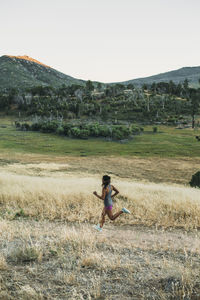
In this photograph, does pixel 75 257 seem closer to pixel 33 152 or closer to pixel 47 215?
pixel 47 215

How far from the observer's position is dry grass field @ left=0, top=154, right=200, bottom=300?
482cm

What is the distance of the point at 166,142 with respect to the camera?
74250 millimetres

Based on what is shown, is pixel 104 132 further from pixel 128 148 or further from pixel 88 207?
pixel 88 207

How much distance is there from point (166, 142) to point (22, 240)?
232 feet

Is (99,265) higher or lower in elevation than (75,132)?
lower

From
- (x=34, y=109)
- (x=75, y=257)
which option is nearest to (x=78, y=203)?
(x=75, y=257)

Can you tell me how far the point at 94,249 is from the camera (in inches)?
259

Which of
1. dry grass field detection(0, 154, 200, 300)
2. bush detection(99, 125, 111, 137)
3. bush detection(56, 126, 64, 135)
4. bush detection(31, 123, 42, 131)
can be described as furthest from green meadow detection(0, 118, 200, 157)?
dry grass field detection(0, 154, 200, 300)

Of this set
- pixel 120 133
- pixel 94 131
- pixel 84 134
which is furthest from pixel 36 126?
pixel 120 133

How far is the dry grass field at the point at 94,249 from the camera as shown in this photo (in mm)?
4820

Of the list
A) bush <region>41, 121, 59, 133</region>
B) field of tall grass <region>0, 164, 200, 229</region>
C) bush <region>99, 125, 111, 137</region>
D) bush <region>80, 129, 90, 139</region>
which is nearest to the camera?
field of tall grass <region>0, 164, 200, 229</region>

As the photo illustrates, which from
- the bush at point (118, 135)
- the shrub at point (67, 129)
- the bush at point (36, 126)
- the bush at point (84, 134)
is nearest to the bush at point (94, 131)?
the bush at point (84, 134)

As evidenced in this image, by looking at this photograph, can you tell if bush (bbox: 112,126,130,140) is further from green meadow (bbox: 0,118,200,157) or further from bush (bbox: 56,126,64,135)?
bush (bbox: 56,126,64,135)

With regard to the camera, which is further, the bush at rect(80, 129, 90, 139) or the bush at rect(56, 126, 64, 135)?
the bush at rect(56, 126, 64, 135)
